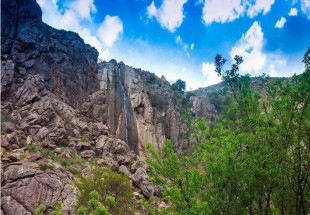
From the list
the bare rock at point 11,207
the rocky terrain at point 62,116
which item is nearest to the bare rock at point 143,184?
the rocky terrain at point 62,116

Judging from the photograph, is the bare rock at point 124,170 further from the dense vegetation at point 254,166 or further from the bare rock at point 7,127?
the dense vegetation at point 254,166

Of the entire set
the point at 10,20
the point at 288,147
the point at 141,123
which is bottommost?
the point at 288,147

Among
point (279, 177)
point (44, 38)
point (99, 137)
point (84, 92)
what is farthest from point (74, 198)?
point (44, 38)

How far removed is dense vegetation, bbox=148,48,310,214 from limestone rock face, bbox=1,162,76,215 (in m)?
23.2

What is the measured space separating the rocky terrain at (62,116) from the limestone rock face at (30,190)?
107 millimetres

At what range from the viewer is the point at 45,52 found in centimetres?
6825

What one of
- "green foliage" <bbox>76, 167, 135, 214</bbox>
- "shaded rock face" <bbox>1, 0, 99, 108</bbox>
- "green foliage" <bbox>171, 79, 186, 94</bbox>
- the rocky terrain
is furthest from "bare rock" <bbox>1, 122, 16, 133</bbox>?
"green foliage" <bbox>171, 79, 186, 94</bbox>

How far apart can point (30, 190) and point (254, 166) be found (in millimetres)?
30488

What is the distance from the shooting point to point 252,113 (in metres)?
17.9

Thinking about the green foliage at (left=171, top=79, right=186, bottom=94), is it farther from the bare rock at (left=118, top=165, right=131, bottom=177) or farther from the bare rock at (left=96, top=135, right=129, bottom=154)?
the bare rock at (left=118, top=165, right=131, bottom=177)

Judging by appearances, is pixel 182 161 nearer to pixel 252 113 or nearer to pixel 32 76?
pixel 252 113

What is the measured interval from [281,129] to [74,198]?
97.4 ft

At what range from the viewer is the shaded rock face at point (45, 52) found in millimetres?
65188

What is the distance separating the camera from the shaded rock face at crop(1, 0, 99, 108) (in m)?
65.2
